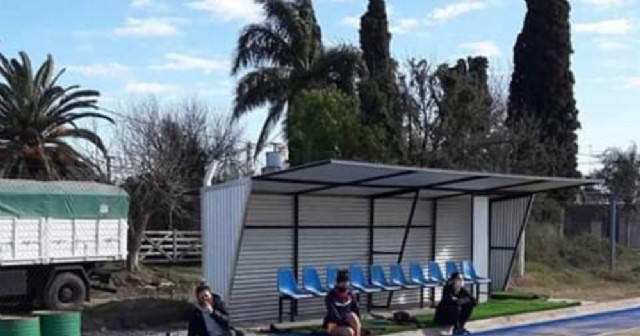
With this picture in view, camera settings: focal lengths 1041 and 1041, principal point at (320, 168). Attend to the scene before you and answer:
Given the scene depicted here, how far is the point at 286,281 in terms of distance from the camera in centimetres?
1783

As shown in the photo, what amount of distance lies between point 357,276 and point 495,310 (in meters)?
3.35

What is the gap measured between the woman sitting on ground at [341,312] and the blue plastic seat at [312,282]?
3369 millimetres

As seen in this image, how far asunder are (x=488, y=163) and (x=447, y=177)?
1545 cm

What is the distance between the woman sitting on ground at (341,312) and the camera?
14.5 m

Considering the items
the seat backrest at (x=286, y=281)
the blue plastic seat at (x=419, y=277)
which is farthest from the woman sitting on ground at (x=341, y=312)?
the blue plastic seat at (x=419, y=277)

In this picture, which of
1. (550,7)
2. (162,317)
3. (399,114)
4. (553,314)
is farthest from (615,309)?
(550,7)

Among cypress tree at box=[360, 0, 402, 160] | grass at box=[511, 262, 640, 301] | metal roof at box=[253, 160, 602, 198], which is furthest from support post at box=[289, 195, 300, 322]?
cypress tree at box=[360, 0, 402, 160]

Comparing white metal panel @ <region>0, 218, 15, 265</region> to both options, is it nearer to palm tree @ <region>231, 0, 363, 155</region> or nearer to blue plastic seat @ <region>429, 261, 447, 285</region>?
blue plastic seat @ <region>429, 261, 447, 285</region>

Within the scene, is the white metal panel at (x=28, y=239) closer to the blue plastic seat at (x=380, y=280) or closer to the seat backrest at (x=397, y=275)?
the blue plastic seat at (x=380, y=280)

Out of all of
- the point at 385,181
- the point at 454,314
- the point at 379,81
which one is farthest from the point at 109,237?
the point at 379,81

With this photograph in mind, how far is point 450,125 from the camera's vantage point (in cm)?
3403

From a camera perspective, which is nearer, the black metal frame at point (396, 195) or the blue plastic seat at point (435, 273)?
the black metal frame at point (396, 195)

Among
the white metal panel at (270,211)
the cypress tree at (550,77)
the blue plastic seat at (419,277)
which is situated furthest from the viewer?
the cypress tree at (550,77)

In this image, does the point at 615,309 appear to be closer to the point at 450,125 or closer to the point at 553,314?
the point at 553,314
